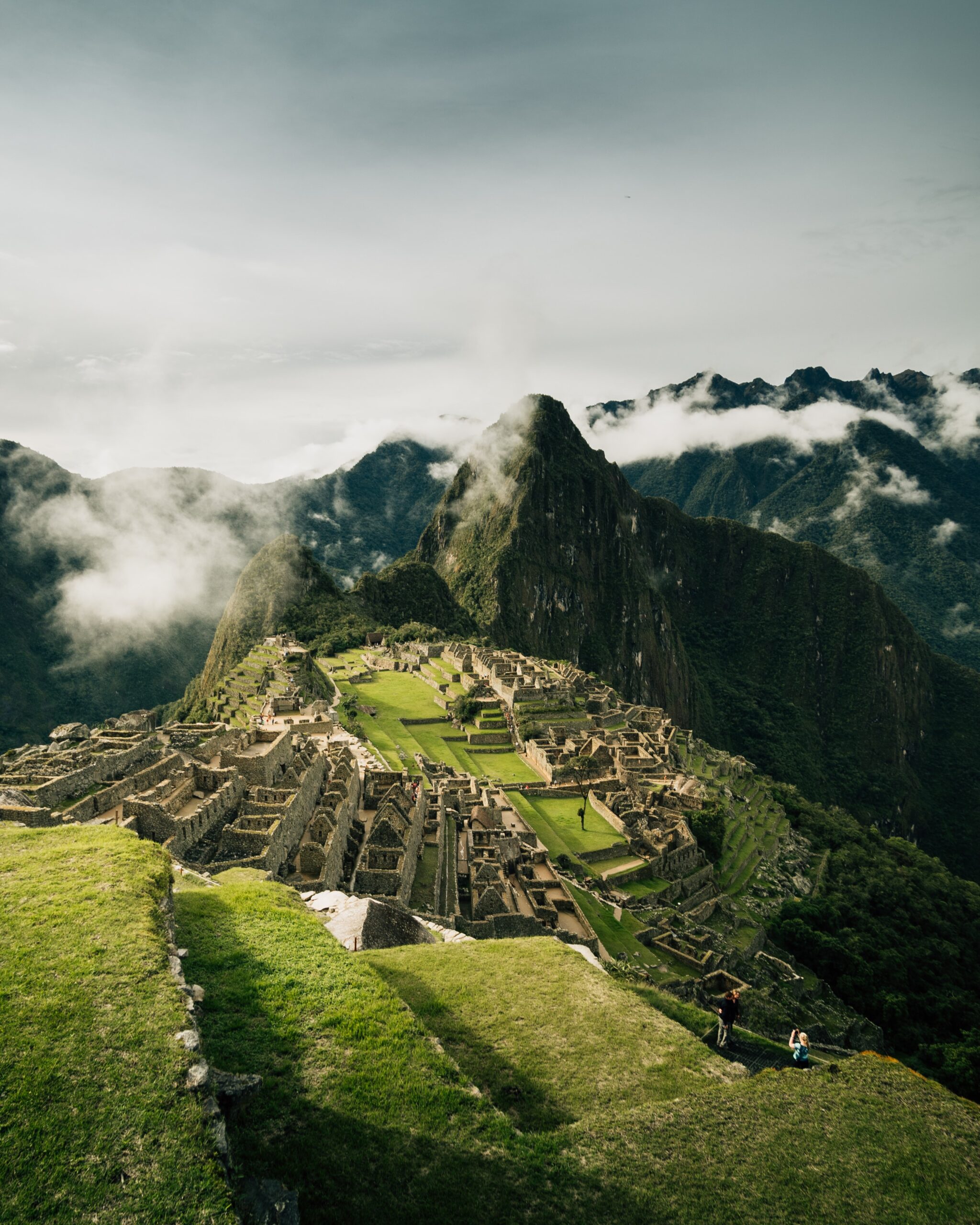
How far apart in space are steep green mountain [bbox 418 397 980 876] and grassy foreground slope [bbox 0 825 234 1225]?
12365cm

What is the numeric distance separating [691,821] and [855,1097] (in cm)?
3006

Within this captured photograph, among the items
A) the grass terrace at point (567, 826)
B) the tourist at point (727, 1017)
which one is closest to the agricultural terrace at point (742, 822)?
the grass terrace at point (567, 826)

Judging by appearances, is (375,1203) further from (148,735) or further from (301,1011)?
(148,735)

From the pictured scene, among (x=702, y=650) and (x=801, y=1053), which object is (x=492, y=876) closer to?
(x=801, y=1053)

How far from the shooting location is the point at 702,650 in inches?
7869

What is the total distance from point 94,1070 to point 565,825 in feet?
107

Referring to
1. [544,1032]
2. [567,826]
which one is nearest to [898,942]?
[567,826]

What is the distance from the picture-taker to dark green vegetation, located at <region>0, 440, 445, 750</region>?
106188 mm

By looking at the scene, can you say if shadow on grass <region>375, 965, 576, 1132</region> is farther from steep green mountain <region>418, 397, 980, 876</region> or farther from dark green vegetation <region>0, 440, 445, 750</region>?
steep green mountain <region>418, 397, 980, 876</region>

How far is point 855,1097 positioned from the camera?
400 inches

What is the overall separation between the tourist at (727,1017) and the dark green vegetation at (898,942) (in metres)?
23.9

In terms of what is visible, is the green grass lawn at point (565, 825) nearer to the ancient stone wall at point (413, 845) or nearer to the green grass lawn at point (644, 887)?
the green grass lawn at point (644, 887)

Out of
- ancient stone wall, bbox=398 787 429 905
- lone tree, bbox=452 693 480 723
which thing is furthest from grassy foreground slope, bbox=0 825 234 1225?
lone tree, bbox=452 693 480 723

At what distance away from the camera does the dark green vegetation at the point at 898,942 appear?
32.1 m
